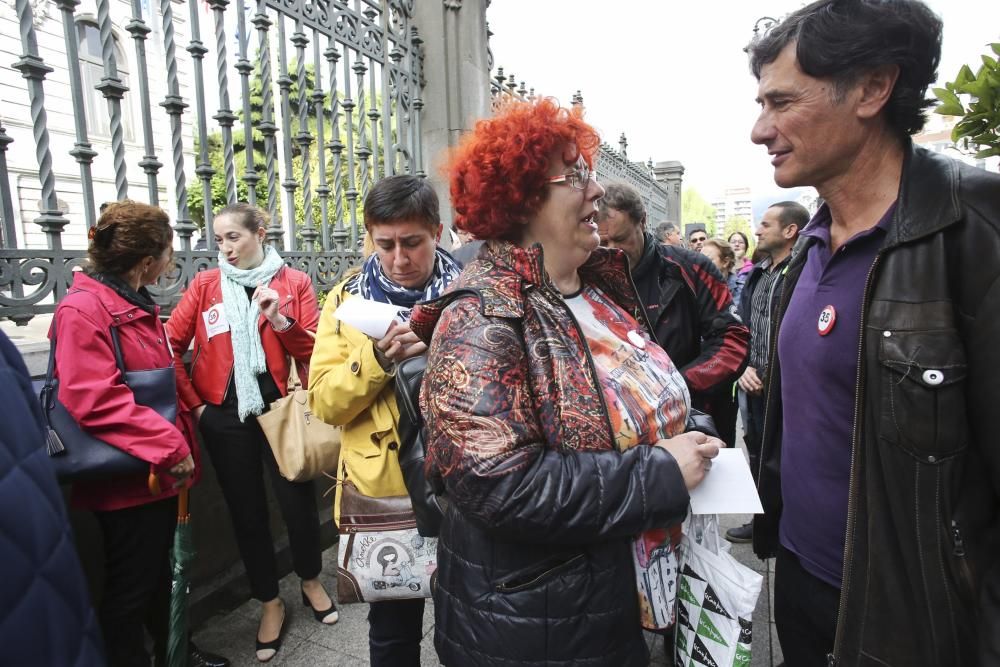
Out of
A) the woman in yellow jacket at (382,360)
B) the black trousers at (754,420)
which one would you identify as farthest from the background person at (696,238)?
the woman in yellow jacket at (382,360)

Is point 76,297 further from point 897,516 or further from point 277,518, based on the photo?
point 897,516

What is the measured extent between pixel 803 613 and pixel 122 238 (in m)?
2.79

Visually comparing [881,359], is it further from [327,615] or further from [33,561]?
[327,615]

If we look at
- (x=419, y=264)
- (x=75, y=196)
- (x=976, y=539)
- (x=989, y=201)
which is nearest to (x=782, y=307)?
(x=989, y=201)

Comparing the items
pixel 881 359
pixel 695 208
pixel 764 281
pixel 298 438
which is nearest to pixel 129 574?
pixel 298 438

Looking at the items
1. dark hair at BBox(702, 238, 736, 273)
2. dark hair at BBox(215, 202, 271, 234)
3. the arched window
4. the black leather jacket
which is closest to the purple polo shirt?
the black leather jacket

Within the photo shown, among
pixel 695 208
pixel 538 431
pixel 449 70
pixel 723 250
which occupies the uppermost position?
pixel 695 208

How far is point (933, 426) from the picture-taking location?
1.20m

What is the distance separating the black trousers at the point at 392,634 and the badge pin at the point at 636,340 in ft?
4.24

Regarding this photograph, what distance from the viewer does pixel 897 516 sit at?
126 cm

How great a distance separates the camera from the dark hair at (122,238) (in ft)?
7.93

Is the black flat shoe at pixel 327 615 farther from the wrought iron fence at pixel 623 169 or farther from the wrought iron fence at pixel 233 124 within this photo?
the wrought iron fence at pixel 623 169

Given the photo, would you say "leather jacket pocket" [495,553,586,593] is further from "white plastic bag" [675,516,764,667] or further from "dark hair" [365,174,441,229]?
"dark hair" [365,174,441,229]

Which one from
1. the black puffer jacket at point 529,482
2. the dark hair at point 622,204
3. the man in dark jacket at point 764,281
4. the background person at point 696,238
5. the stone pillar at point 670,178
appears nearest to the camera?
the black puffer jacket at point 529,482
